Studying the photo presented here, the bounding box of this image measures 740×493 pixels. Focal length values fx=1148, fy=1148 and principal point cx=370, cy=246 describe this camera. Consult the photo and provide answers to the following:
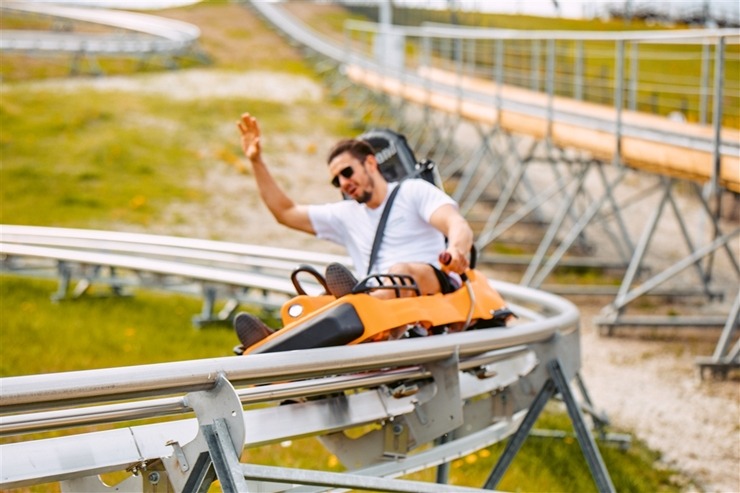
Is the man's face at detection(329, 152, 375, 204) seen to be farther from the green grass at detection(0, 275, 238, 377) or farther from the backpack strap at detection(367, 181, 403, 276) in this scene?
the green grass at detection(0, 275, 238, 377)

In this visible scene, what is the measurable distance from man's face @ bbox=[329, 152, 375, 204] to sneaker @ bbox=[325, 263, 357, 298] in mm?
1001

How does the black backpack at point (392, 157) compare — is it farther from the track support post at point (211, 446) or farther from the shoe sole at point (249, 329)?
the track support post at point (211, 446)

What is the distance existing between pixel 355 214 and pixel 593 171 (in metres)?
13.6

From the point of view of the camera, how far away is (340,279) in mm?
4523

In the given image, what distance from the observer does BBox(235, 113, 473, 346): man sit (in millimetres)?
5211

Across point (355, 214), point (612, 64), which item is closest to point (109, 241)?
point (355, 214)

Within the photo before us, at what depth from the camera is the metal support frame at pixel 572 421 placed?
16.4 ft

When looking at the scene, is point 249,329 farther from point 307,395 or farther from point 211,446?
point 211,446

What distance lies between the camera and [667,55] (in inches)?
481

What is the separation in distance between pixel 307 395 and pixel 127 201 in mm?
11667

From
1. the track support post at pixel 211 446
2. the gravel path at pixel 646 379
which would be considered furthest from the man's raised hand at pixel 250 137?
the gravel path at pixel 646 379

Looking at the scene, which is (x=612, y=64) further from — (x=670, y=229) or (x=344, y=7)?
(x=670, y=229)

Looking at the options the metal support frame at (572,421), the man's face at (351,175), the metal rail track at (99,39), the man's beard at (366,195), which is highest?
the man's face at (351,175)

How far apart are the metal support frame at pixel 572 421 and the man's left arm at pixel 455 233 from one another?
64cm
